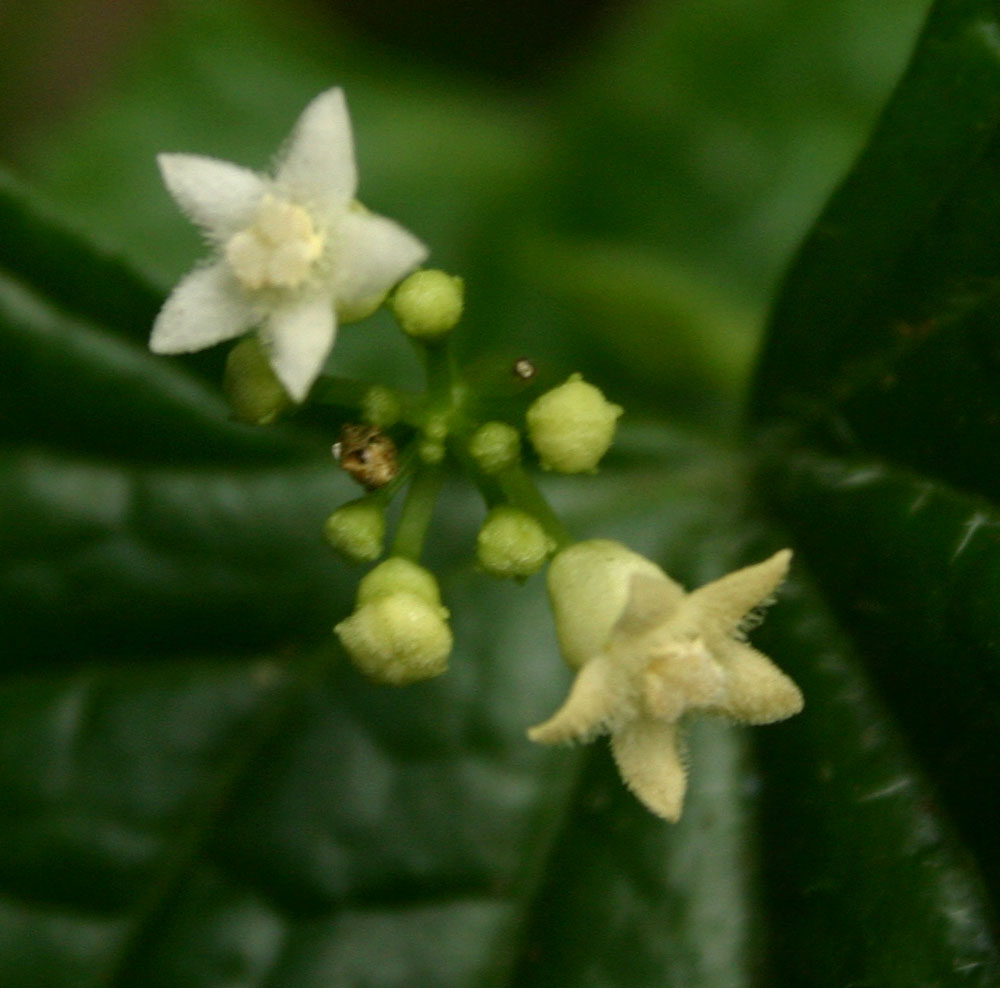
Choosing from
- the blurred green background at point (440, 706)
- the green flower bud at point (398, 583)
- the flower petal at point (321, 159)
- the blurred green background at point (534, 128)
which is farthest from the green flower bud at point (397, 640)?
the blurred green background at point (534, 128)

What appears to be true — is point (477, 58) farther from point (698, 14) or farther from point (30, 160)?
point (30, 160)

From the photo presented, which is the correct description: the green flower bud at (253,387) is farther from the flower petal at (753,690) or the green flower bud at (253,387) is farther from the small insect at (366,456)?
the flower petal at (753,690)

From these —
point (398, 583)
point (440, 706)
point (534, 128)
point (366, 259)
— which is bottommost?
point (440, 706)

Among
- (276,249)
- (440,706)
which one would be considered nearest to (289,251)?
(276,249)

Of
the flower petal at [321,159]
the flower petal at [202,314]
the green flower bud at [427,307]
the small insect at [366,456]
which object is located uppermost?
the flower petal at [321,159]

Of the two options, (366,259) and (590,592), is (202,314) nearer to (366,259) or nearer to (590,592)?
(366,259)

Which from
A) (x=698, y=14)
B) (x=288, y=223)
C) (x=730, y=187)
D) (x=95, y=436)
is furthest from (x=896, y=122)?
(x=698, y=14)
